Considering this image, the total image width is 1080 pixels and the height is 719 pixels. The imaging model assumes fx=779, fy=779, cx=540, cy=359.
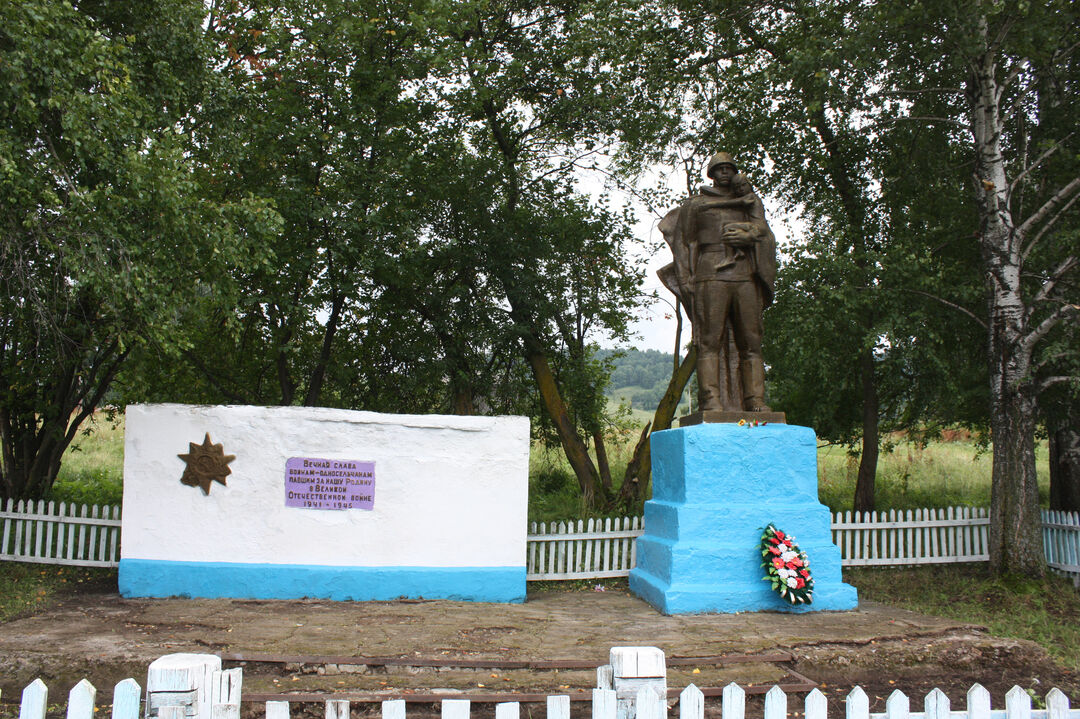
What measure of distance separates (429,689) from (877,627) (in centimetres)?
377

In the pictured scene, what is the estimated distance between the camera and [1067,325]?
925 centimetres

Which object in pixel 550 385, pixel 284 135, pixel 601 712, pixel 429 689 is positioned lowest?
pixel 429 689

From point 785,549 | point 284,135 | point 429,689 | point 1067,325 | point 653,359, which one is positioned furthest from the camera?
point 653,359

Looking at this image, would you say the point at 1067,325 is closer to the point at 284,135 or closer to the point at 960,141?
the point at 960,141

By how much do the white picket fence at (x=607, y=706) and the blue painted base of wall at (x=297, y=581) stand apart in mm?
4814

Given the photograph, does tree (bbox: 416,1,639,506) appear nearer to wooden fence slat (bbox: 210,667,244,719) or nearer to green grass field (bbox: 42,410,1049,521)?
green grass field (bbox: 42,410,1049,521)

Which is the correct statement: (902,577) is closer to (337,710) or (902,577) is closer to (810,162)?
(810,162)

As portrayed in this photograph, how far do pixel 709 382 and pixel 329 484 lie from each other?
398 centimetres

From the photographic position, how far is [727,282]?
819cm

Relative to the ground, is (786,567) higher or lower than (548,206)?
lower

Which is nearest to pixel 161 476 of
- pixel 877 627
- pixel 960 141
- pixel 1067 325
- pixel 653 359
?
pixel 877 627

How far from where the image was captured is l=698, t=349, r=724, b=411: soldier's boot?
8.07m

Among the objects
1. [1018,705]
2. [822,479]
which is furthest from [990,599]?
[822,479]

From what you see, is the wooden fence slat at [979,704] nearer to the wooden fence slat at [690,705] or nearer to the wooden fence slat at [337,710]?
the wooden fence slat at [690,705]
